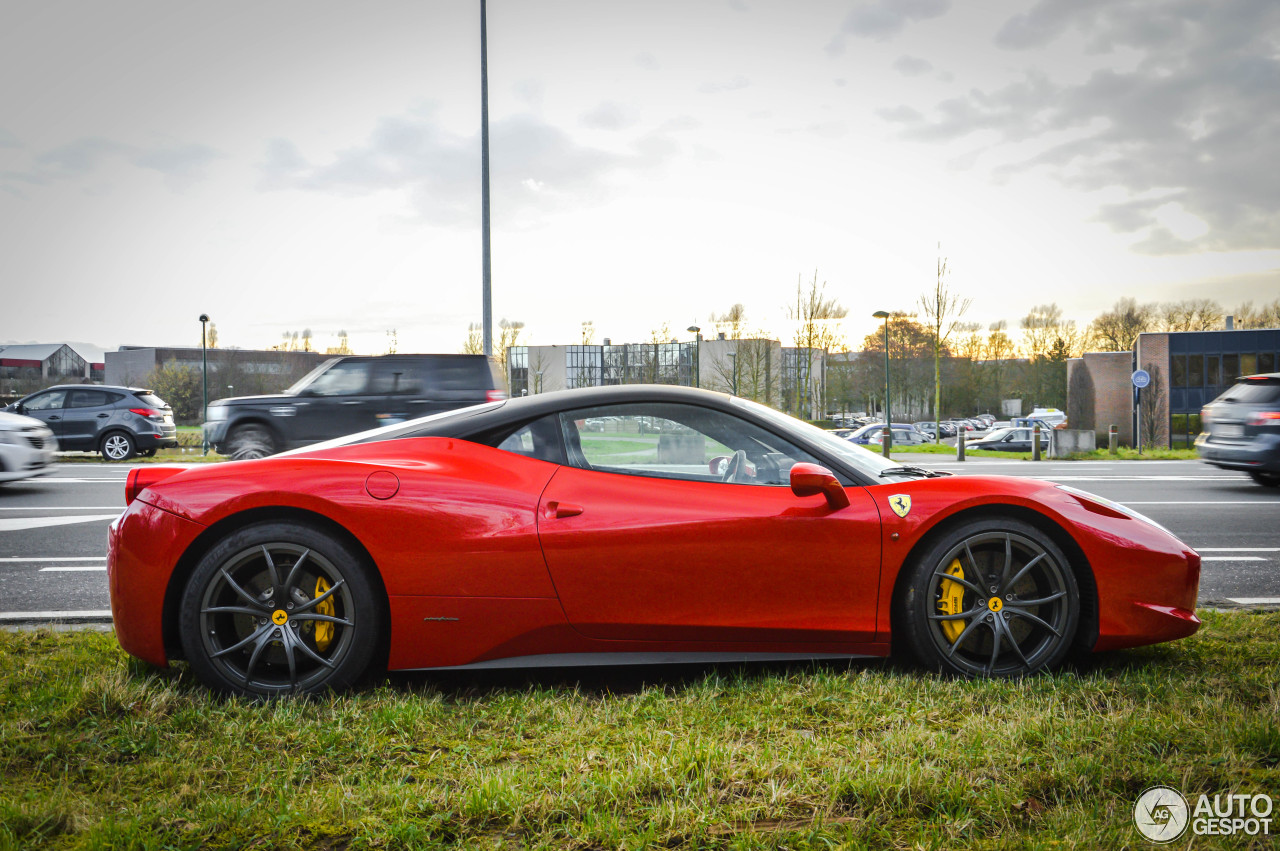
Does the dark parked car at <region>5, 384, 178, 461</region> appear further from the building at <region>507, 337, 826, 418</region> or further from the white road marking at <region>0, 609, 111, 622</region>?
the building at <region>507, 337, 826, 418</region>

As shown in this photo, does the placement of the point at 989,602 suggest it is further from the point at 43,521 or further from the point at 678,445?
the point at 43,521

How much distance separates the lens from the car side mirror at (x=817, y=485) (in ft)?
9.42

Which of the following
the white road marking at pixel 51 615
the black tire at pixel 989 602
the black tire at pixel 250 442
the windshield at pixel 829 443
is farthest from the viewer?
the black tire at pixel 250 442

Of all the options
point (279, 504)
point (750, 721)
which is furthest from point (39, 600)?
point (750, 721)

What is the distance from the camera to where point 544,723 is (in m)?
2.65

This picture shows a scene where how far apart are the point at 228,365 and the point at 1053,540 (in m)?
62.9

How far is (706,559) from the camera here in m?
2.86

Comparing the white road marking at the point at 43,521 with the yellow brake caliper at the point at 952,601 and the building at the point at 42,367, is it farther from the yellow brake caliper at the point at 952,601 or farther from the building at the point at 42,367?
the building at the point at 42,367

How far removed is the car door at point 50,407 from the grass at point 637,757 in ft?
50.8

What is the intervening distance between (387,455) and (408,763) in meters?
1.15

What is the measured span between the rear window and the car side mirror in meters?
10.4

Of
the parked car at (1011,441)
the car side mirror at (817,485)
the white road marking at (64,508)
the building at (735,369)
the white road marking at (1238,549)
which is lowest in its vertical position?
the parked car at (1011,441)

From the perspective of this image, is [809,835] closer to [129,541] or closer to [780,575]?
[780,575]

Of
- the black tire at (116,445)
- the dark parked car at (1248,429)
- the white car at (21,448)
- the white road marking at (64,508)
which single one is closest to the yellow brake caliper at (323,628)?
the white road marking at (64,508)
